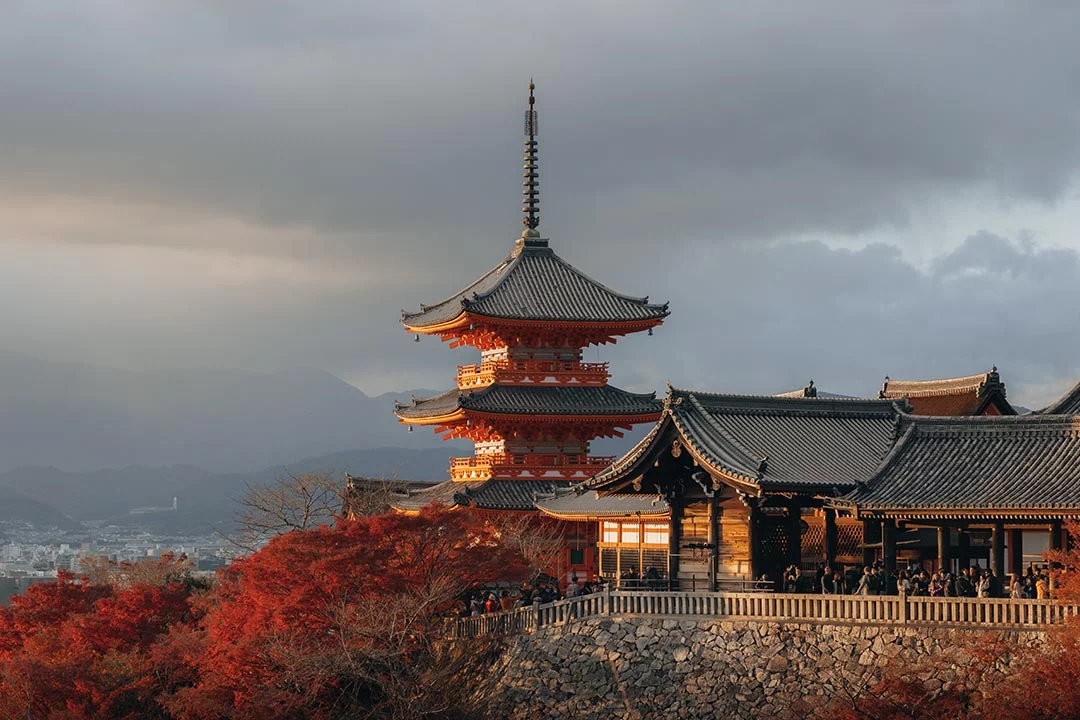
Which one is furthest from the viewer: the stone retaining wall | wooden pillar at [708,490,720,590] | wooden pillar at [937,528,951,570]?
wooden pillar at [708,490,720,590]

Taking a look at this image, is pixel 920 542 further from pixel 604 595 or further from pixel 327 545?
pixel 327 545

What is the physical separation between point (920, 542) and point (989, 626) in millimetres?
7787

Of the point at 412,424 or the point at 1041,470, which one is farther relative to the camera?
the point at 412,424

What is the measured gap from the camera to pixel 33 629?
56.3m

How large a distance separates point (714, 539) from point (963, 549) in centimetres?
626

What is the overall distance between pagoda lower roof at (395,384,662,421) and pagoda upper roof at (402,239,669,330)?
110 inches

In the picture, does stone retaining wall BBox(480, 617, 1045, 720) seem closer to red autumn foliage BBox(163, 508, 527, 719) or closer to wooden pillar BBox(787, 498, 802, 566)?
red autumn foliage BBox(163, 508, 527, 719)

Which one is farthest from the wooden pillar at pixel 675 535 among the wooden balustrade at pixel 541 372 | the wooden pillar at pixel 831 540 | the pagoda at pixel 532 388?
the wooden balustrade at pixel 541 372

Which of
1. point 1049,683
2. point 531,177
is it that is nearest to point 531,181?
point 531,177

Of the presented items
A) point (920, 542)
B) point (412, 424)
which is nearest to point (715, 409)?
point (920, 542)

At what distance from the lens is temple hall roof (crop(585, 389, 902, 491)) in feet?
152

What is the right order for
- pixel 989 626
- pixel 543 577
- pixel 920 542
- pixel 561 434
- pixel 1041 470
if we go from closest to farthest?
pixel 989 626, pixel 1041 470, pixel 920 542, pixel 543 577, pixel 561 434

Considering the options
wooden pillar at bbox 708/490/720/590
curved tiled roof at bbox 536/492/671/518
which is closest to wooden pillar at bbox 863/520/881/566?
wooden pillar at bbox 708/490/720/590

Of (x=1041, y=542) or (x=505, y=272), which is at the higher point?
(x=505, y=272)
